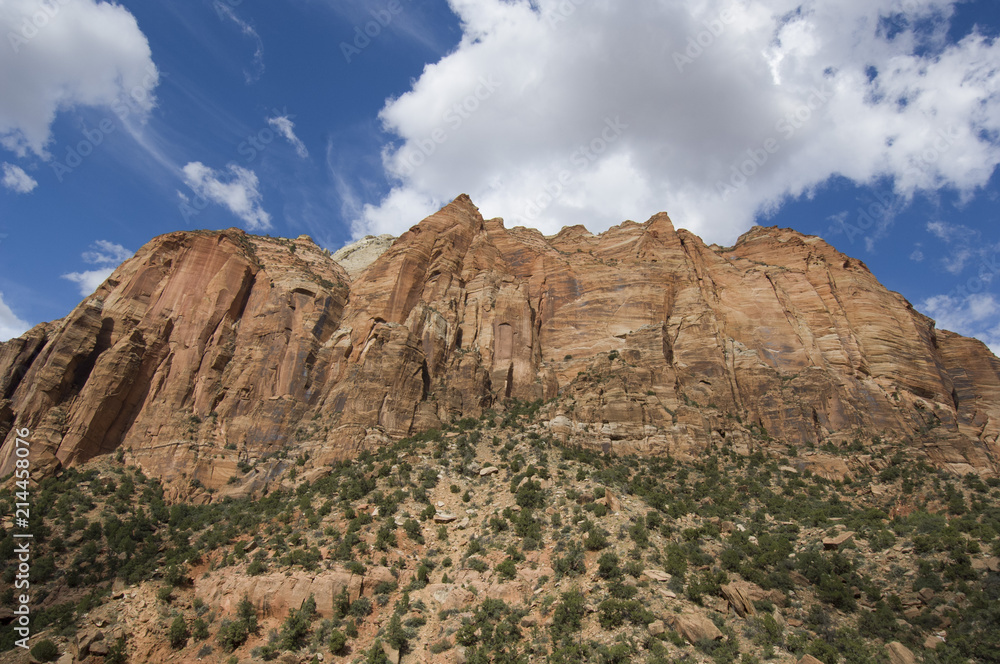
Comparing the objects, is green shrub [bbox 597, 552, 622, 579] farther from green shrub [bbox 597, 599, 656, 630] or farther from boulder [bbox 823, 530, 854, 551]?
boulder [bbox 823, 530, 854, 551]

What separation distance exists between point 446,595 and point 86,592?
78.9ft

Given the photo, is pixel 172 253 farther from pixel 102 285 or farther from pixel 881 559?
pixel 881 559

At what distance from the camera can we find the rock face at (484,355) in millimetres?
47906

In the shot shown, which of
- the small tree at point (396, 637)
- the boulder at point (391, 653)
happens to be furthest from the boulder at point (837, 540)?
the boulder at point (391, 653)

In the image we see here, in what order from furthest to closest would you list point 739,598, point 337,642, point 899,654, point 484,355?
point 484,355 < point 337,642 < point 739,598 < point 899,654

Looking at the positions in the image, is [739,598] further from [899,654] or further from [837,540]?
[837,540]

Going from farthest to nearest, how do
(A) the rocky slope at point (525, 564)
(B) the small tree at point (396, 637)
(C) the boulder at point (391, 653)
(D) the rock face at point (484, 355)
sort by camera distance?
(D) the rock face at point (484, 355), (B) the small tree at point (396, 637), (C) the boulder at point (391, 653), (A) the rocky slope at point (525, 564)

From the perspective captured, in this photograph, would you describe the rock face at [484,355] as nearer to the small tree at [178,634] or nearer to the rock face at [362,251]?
the small tree at [178,634]

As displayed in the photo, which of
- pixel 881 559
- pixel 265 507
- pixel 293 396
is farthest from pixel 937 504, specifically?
pixel 293 396

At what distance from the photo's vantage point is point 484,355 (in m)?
59.7

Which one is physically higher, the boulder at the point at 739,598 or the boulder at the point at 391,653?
the boulder at the point at 739,598

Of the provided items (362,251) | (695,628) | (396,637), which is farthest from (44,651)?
(362,251)

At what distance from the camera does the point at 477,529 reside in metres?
35.5

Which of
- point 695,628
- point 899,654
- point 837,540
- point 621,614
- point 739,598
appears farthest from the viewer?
point 837,540
